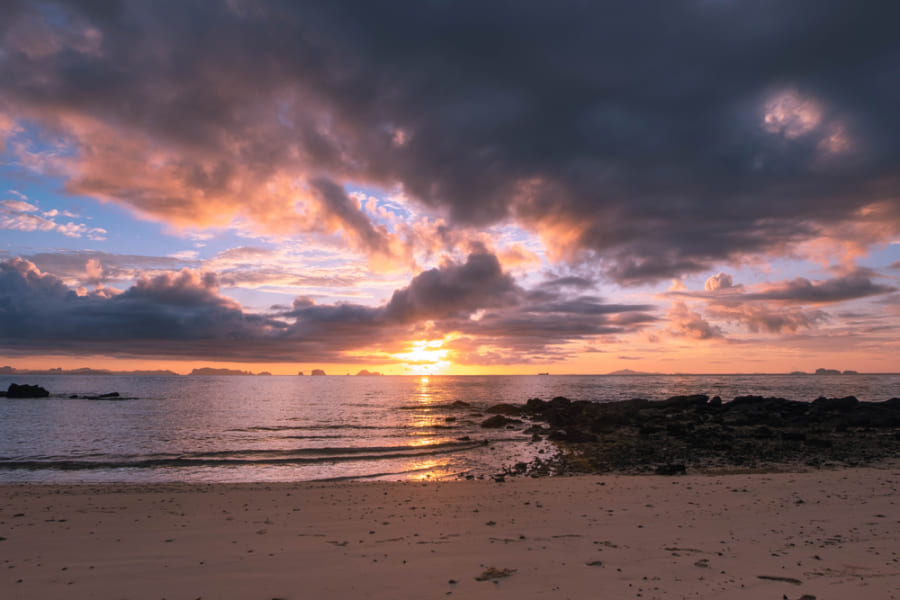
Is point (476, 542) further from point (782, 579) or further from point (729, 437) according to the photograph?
point (729, 437)

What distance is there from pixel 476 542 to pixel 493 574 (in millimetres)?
1885

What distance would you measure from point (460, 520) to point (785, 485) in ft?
32.8

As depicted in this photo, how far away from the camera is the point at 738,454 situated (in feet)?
73.6

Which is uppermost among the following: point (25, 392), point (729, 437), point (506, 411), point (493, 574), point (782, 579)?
point (782, 579)

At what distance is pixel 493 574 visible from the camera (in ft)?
24.1

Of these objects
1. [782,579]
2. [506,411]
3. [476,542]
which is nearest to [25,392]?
[506,411]

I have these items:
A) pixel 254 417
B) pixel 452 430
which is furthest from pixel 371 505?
pixel 254 417

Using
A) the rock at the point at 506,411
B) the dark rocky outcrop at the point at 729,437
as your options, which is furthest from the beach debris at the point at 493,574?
the rock at the point at 506,411

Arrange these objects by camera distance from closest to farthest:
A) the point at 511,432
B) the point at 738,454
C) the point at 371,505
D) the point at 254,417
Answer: the point at 371,505, the point at 738,454, the point at 511,432, the point at 254,417

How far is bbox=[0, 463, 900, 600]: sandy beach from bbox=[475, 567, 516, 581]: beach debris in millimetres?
31

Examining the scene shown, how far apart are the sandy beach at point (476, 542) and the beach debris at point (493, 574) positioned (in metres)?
0.03

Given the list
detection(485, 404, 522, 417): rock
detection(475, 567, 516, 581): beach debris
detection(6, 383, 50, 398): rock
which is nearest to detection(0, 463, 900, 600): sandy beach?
detection(475, 567, 516, 581): beach debris

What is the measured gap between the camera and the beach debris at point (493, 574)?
7.17 meters

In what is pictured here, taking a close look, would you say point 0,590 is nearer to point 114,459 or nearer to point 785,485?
point 785,485
